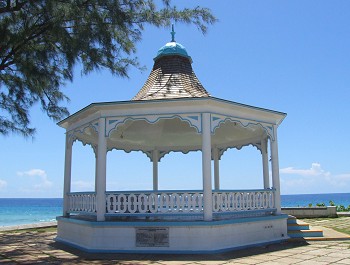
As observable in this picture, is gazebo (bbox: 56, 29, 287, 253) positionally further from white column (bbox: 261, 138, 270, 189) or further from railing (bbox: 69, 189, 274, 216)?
white column (bbox: 261, 138, 270, 189)

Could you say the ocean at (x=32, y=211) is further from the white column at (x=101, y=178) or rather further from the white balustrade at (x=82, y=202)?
the white column at (x=101, y=178)

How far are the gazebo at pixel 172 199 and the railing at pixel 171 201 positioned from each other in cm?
2

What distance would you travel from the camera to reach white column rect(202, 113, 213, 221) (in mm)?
8633

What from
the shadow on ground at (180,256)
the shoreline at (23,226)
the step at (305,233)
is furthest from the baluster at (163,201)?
the shoreline at (23,226)

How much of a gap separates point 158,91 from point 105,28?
9.47ft

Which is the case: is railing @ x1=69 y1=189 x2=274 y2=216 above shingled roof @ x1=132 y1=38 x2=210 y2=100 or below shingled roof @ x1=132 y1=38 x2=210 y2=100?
below

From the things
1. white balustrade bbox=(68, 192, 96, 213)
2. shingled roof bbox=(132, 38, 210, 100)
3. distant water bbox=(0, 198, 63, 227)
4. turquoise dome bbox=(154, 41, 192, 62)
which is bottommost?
distant water bbox=(0, 198, 63, 227)

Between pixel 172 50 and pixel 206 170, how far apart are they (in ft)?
14.0

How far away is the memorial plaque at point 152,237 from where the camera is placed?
335 inches

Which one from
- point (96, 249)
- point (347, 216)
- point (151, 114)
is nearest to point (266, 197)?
point (151, 114)

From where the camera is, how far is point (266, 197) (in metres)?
10.2

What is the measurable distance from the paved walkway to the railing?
103 cm

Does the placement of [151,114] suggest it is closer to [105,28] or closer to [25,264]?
[105,28]

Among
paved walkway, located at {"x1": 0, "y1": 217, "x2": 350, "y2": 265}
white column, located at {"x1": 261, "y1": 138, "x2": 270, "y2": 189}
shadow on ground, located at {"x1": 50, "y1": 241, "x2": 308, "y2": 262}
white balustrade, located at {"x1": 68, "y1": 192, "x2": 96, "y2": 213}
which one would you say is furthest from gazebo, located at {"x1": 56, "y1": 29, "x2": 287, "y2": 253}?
white column, located at {"x1": 261, "y1": 138, "x2": 270, "y2": 189}
